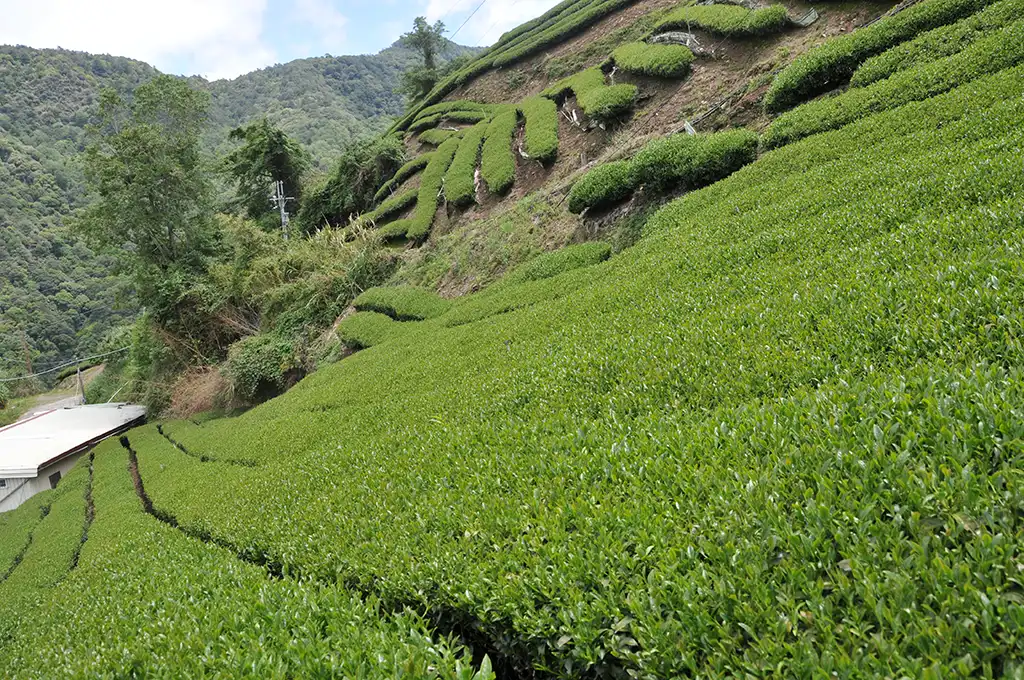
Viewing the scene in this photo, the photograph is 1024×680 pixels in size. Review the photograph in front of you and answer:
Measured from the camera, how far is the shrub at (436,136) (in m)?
27.2

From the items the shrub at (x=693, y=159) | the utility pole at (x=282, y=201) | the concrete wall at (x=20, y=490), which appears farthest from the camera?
the utility pole at (x=282, y=201)

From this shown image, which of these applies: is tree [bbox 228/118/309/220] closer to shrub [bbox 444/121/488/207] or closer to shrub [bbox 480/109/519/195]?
shrub [bbox 444/121/488/207]

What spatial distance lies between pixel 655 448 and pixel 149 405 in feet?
96.5

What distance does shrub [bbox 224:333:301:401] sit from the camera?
60.8ft

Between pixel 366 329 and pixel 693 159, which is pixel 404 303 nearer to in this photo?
pixel 366 329

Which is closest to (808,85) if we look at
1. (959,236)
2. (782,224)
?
(782,224)

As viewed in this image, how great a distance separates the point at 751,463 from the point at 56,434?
102ft

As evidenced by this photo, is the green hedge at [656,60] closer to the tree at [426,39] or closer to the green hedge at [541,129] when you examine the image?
the green hedge at [541,129]

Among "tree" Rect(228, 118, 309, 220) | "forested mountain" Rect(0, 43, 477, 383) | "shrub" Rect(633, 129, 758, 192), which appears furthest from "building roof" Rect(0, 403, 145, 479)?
"shrub" Rect(633, 129, 758, 192)

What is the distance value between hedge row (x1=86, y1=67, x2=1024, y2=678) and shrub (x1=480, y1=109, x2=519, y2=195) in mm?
13061

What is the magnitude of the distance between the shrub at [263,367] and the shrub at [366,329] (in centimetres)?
310

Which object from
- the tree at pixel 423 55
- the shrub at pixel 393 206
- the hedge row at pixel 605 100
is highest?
the tree at pixel 423 55

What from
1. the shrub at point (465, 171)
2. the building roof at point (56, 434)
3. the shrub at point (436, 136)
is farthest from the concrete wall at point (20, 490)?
the shrub at point (436, 136)

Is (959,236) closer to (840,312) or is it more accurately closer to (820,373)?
(840,312)
